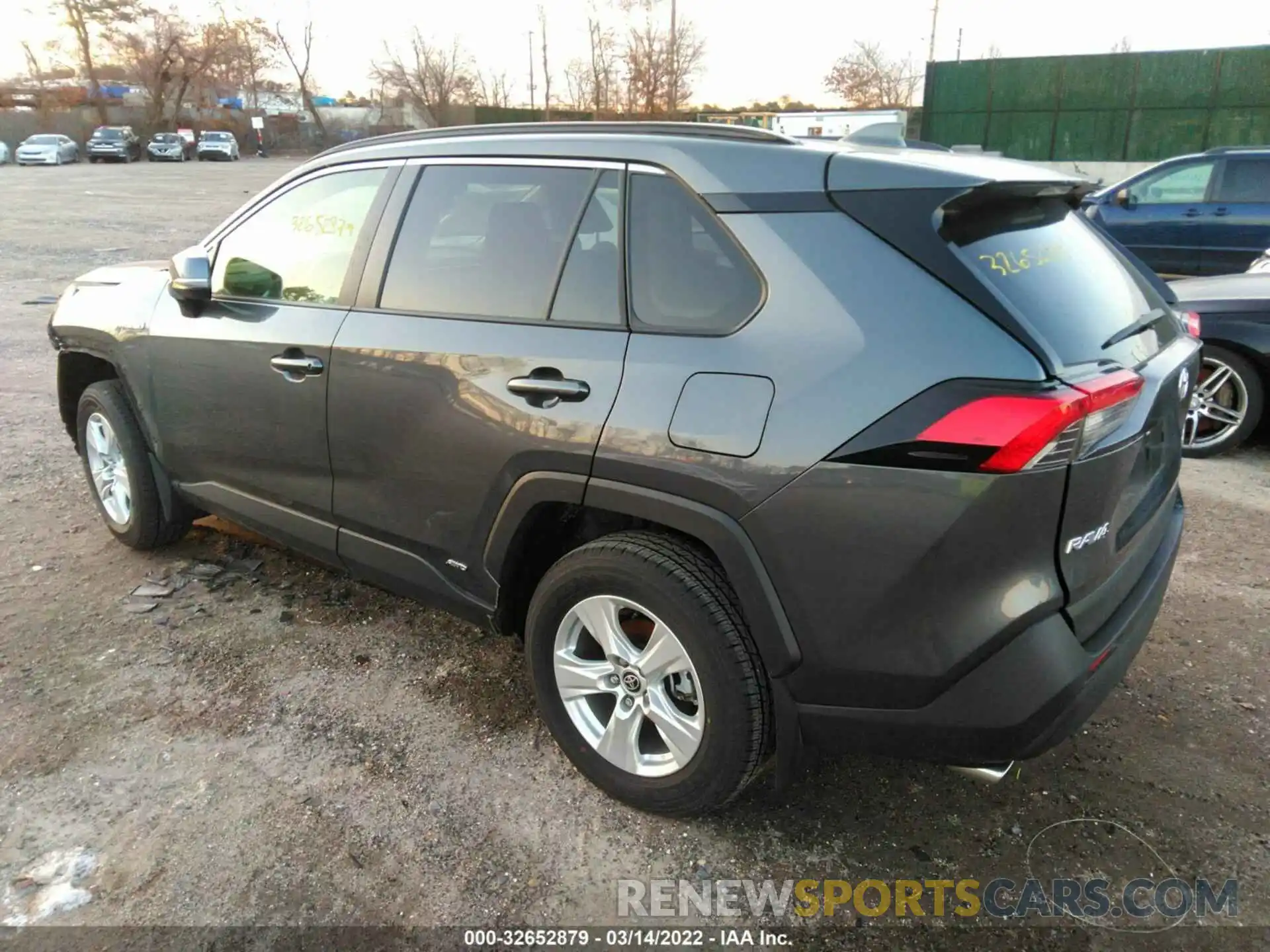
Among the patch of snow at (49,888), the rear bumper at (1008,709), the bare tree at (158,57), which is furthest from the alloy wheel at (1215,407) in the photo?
the bare tree at (158,57)

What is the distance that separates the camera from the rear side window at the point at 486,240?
2.62m

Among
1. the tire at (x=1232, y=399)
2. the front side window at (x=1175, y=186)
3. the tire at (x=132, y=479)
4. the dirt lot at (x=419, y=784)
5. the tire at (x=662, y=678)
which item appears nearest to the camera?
the tire at (x=662, y=678)

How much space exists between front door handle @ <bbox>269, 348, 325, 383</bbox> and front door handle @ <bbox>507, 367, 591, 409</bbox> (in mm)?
911

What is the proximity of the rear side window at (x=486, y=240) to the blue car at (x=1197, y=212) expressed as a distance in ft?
31.3

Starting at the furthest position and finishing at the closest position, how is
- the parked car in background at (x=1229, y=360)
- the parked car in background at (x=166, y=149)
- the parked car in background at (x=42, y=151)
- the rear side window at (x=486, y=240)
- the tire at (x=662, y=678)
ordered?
the parked car in background at (x=166, y=149) → the parked car in background at (x=42, y=151) → the parked car in background at (x=1229, y=360) → the rear side window at (x=486, y=240) → the tire at (x=662, y=678)

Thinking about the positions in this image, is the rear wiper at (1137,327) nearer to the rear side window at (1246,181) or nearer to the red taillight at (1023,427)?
the red taillight at (1023,427)

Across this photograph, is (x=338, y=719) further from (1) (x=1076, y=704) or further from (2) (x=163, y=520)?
(1) (x=1076, y=704)

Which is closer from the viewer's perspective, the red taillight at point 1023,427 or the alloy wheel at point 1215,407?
the red taillight at point 1023,427

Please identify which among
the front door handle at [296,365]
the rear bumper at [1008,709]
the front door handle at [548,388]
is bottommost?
the rear bumper at [1008,709]

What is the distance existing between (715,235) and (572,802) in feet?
5.50

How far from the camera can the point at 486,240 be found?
281cm

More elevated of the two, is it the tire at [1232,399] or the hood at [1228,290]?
the hood at [1228,290]

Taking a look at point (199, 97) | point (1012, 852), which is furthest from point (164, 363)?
point (199, 97)

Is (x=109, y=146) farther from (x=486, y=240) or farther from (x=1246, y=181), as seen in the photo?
(x=486, y=240)
